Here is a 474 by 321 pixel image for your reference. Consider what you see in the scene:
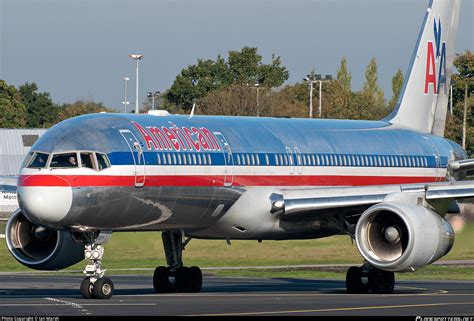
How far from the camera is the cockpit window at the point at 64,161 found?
104ft

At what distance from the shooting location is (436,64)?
47312 millimetres

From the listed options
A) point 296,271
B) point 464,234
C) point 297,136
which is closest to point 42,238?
point 297,136

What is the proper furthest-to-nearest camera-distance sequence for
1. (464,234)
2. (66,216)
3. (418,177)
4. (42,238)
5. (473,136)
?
(473,136)
(464,234)
(418,177)
(42,238)
(66,216)

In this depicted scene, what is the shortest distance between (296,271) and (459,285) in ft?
38.7

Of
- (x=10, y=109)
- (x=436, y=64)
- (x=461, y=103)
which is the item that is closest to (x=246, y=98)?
(x=461, y=103)

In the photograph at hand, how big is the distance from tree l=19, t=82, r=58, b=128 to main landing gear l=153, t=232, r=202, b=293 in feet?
412

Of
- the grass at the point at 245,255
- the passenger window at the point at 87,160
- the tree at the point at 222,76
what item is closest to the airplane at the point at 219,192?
the passenger window at the point at 87,160

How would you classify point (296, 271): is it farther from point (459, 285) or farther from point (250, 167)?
point (250, 167)

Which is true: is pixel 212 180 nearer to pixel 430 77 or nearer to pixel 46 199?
pixel 46 199

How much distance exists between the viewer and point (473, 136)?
387 ft

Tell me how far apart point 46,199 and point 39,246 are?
6.03 m

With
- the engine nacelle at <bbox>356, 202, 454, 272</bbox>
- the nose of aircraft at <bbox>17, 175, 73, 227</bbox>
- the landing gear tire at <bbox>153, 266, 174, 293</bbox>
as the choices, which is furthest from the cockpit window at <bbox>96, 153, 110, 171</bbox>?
the engine nacelle at <bbox>356, 202, 454, 272</bbox>

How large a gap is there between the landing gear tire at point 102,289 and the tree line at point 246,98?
77910 millimetres

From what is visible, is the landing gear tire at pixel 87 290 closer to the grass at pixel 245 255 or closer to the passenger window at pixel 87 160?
the passenger window at pixel 87 160
